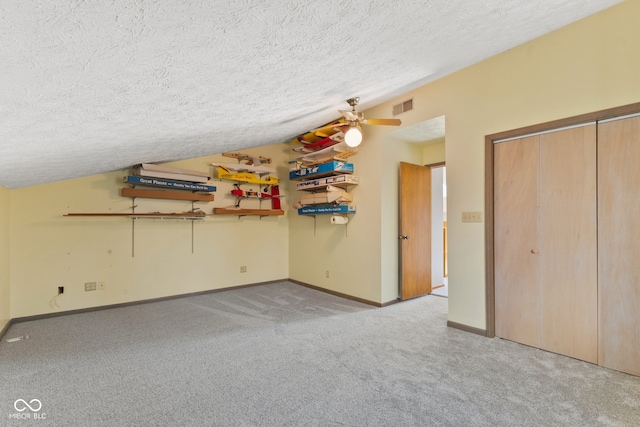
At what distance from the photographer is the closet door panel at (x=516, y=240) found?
2891mm

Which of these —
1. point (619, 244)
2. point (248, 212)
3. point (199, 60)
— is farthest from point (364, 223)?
point (199, 60)

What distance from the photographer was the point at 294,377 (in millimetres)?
Answer: 2348

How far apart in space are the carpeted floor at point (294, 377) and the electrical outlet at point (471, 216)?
1.26 m

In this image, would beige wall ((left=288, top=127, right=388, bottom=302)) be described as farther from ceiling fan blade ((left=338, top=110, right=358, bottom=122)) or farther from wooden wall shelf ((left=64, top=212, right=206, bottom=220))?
wooden wall shelf ((left=64, top=212, right=206, bottom=220))

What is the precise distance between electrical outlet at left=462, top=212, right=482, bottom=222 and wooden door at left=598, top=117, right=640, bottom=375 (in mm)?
965

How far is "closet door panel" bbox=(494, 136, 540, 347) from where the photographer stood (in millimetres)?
2891

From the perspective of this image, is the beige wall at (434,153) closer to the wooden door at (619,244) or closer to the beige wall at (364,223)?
the beige wall at (364,223)

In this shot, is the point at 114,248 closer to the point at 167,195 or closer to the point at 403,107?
the point at 167,195

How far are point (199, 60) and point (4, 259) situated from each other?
3785mm

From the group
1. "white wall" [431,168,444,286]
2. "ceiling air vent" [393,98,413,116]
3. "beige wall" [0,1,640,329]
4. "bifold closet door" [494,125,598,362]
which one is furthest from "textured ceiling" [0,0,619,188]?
"white wall" [431,168,444,286]

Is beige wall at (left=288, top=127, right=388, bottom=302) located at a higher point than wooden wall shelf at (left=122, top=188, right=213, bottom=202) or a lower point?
lower

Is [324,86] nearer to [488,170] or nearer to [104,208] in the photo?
[488,170]

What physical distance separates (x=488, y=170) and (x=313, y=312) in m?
2.79

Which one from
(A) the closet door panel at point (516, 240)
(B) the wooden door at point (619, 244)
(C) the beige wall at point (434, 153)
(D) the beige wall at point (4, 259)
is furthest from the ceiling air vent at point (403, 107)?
(D) the beige wall at point (4, 259)
